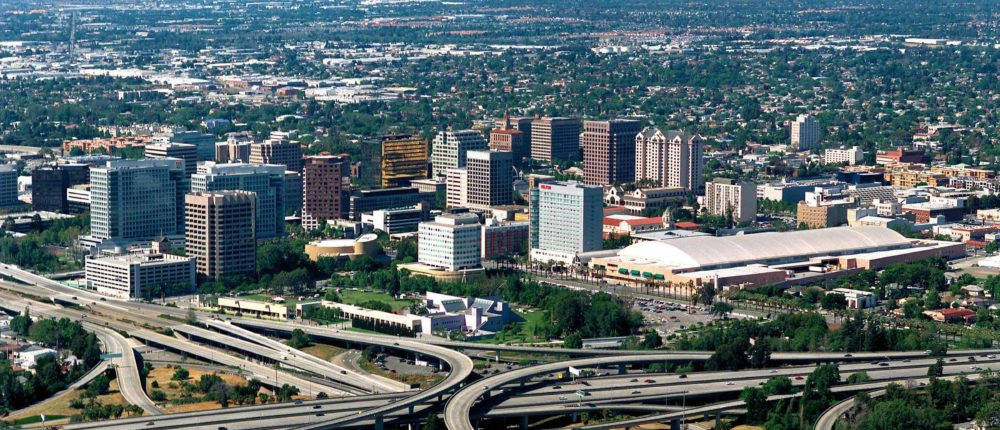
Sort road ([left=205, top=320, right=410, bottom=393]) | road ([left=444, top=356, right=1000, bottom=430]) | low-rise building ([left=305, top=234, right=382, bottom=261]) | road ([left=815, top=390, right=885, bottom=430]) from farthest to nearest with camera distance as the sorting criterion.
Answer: low-rise building ([left=305, top=234, right=382, bottom=261]) < road ([left=205, top=320, right=410, bottom=393]) < road ([left=444, top=356, right=1000, bottom=430]) < road ([left=815, top=390, right=885, bottom=430])

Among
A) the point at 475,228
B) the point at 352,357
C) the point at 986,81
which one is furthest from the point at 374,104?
the point at 352,357

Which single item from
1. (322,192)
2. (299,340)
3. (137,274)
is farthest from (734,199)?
(299,340)

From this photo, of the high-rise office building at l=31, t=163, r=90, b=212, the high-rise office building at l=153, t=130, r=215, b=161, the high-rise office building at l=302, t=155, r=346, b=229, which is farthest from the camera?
the high-rise office building at l=153, t=130, r=215, b=161

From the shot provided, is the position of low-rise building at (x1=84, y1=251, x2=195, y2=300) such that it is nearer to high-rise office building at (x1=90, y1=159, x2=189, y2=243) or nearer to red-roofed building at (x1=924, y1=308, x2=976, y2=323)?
high-rise office building at (x1=90, y1=159, x2=189, y2=243)

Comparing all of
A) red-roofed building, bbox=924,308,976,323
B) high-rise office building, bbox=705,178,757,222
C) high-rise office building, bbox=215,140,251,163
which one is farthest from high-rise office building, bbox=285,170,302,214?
red-roofed building, bbox=924,308,976,323

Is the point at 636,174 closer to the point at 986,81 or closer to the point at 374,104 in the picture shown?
the point at 374,104

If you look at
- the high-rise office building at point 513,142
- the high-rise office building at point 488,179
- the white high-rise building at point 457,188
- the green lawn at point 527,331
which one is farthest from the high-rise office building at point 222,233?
the high-rise office building at point 513,142

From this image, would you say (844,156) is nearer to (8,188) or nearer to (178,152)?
(178,152)

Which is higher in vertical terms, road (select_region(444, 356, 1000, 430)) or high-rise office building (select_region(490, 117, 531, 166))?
high-rise office building (select_region(490, 117, 531, 166))
